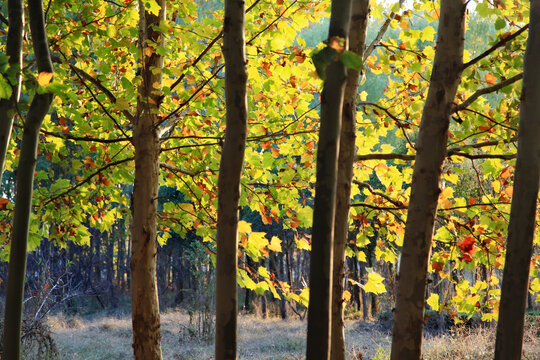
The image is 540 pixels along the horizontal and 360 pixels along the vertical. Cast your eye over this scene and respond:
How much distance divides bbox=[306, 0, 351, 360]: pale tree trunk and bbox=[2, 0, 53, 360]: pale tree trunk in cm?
151

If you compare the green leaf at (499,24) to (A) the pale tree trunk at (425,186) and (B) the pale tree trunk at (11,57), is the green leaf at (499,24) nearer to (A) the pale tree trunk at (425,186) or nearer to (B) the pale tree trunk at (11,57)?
(A) the pale tree trunk at (425,186)

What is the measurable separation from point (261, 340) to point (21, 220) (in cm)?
1129

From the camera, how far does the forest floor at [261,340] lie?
9711 millimetres

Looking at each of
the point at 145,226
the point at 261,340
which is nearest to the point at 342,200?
the point at 145,226

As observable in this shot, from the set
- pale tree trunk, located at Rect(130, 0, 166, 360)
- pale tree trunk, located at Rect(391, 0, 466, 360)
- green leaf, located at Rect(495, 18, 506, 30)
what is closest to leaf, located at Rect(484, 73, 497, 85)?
green leaf, located at Rect(495, 18, 506, 30)

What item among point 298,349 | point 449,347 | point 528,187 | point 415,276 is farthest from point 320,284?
point 298,349

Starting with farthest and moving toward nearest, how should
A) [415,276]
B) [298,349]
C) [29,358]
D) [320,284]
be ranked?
[298,349], [29,358], [415,276], [320,284]

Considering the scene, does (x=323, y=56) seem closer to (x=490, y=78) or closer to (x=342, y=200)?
(x=342, y=200)

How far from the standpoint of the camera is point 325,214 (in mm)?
1605

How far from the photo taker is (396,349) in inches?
87.9

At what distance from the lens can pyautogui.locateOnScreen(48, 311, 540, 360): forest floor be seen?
971cm

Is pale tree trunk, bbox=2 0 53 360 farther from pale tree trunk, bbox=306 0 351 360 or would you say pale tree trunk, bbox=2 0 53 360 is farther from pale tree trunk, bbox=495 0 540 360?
pale tree trunk, bbox=495 0 540 360

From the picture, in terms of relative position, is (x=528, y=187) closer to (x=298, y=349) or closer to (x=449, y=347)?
(x=449, y=347)

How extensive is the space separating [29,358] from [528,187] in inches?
398
